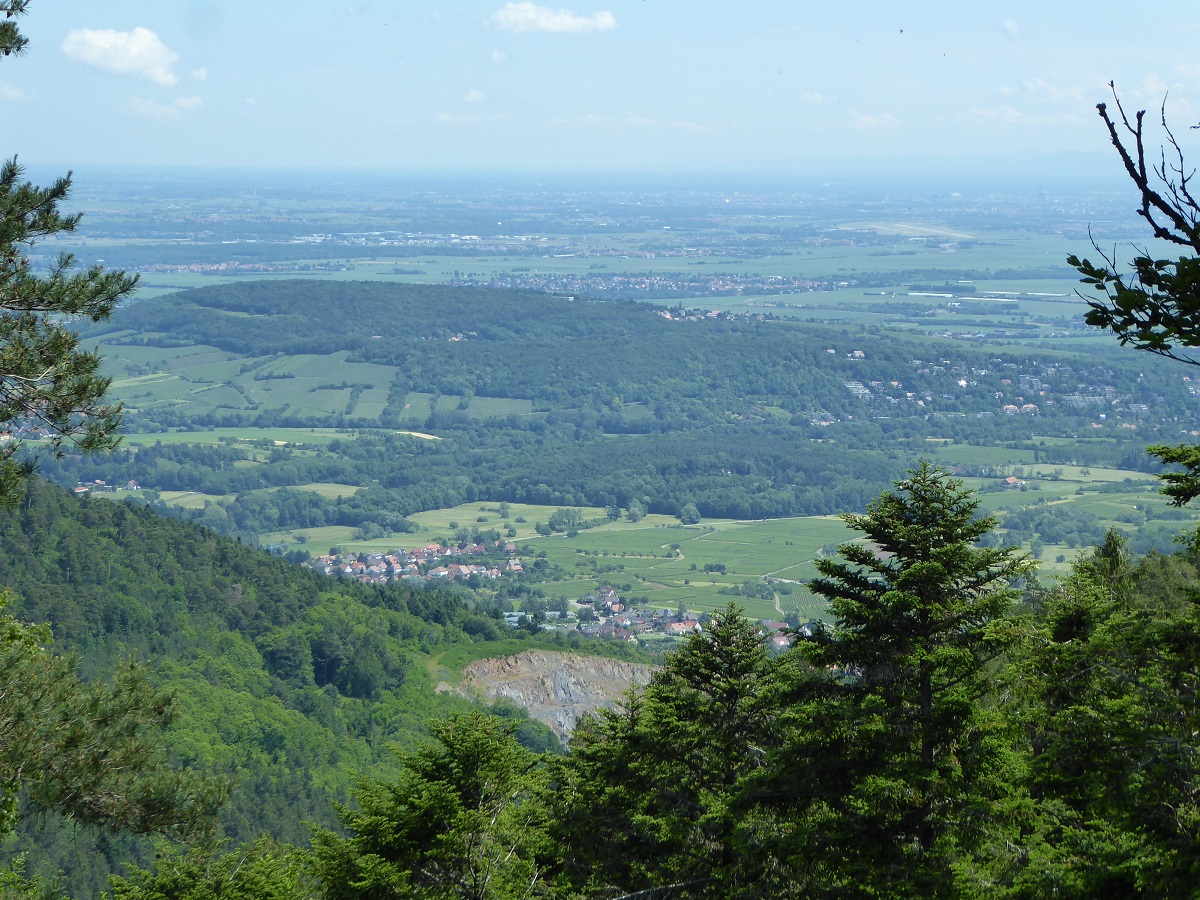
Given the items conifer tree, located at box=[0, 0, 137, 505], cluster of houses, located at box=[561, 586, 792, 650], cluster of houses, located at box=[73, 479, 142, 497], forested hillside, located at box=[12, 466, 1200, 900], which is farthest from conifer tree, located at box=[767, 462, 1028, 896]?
cluster of houses, located at box=[73, 479, 142, 497]

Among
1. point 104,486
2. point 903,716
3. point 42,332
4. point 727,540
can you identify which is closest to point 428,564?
point 727,540

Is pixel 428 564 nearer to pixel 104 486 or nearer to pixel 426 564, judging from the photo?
pixel 426 564

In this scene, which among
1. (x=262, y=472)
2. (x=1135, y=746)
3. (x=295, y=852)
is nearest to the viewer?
(x=1135, y=746)

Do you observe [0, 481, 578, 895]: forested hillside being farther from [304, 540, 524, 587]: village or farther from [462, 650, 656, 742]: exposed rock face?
[304, 540, 524, 587]: village

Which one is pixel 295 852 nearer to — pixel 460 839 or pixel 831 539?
pixel 460 839

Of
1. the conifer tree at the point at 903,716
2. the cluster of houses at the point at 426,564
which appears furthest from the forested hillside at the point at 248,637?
the conifer tree at the point at 903,716

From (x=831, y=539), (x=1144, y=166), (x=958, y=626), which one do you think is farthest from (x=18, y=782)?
(x=831, y=539)

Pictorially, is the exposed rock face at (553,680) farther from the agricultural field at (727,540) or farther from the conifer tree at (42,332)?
the conifer tree at (42,332)
